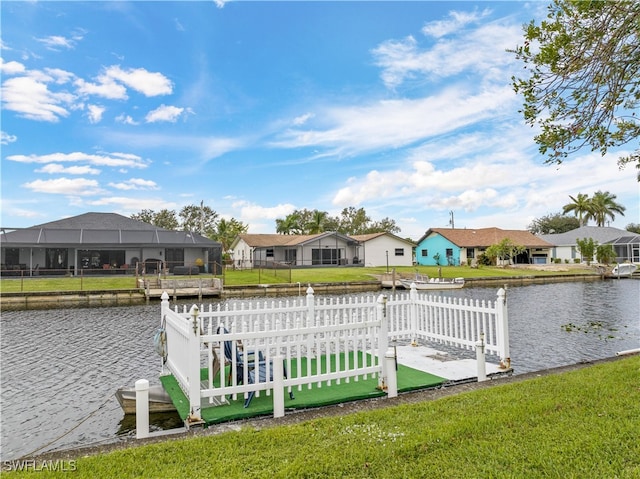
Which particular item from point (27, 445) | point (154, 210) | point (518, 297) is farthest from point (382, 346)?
point (154, 210)

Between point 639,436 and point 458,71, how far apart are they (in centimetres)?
1731

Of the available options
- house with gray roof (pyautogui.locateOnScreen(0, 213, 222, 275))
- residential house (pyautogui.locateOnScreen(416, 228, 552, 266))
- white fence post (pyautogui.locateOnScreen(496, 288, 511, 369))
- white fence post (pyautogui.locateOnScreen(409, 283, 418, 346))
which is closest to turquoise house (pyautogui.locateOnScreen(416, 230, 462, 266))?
residential house (pyautogui.locateOnScreen(416, 228, 552, 266))

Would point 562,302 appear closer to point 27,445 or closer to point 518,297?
point 518,297

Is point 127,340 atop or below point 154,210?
Result: below

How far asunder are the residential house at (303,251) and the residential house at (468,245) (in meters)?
11.8

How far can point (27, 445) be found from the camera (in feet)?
19.7

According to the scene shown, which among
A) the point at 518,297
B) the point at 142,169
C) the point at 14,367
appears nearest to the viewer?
the point at 14,367

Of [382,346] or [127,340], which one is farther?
[127,340]

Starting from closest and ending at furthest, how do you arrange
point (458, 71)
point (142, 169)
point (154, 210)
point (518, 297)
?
point (458, 71), point (518, 297), point (142, 169), point (154, 210)

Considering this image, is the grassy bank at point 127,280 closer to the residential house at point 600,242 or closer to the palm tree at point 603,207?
the residential house at point 600,242

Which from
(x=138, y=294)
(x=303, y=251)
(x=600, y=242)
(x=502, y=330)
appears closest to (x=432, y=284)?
(x=303, y=251)

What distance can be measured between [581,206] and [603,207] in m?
3.62

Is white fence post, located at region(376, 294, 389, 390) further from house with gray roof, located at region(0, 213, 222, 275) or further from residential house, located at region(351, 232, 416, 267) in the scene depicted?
residential house, located at region(351, 232, 416, 267)

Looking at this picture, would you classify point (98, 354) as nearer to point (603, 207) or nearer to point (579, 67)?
point (579, 67)
